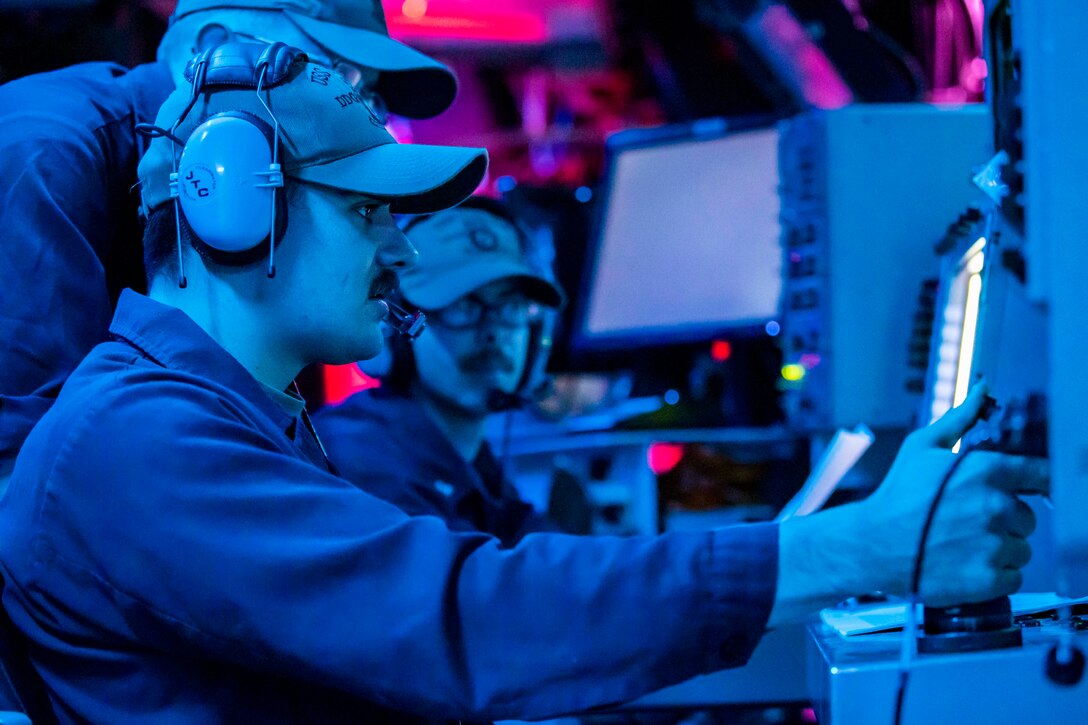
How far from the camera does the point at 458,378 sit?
2.33 m

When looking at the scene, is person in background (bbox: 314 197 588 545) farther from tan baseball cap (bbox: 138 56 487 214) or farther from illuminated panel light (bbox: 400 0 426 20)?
illuminated panel light (bbox: 400 0 426 20)

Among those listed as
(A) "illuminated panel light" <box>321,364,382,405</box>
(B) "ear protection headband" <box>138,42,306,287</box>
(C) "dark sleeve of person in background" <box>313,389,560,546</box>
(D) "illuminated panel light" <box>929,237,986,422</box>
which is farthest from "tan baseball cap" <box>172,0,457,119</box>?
(A) "illuminated panel light" <box>321,364,382,405</box>

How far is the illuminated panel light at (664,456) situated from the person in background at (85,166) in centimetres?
180

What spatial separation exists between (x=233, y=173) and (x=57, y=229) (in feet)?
1.69

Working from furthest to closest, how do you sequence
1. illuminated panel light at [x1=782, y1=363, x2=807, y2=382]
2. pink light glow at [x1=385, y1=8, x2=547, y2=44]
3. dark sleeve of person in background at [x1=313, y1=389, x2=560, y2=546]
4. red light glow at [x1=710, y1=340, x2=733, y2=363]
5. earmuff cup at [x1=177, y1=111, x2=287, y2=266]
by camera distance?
pink light glow at [x1=385, y1=8, x2=547, y2=44], red light glow at [x1=710, y1=340, x2=733, y2=363], illuminated panel light at [x1=782, y1=363, x2=807, y2=382], dark sleeve of person in background at [x1=313, y1=389, x2=560, y2=546], earmuff cup at [x1=177, y1=111, x2=287, y2=266]

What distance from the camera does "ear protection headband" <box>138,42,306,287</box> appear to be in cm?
122

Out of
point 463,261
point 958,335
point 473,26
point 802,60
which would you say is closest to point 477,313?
point 463,261

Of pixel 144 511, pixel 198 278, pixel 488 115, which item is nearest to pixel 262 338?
pixel 198 278

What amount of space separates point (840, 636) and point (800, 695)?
501 millimetres

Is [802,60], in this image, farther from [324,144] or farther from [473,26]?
[324,144]

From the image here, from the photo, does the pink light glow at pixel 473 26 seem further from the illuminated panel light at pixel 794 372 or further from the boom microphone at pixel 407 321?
the boom microphone at pixel 407 321

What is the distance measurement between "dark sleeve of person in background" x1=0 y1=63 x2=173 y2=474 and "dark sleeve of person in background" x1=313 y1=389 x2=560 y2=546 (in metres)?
0.49

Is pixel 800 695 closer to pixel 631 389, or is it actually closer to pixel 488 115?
pixel 631 389

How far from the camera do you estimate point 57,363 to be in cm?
156
